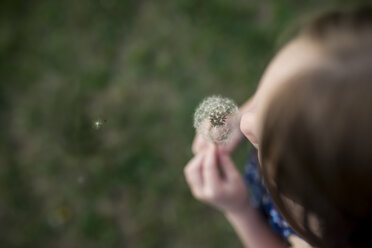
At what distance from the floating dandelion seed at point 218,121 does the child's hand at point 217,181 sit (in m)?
0.13

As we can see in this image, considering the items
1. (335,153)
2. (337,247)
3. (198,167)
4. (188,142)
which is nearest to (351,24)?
(335,153)

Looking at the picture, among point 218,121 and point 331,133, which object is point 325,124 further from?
point 218,121

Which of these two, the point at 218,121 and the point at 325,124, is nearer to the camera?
the point at 325,124

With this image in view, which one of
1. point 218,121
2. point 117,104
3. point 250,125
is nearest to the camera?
point 250,125

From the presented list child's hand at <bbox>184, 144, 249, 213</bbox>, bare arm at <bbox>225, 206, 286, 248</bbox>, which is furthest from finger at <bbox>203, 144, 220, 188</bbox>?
bare arm at <bbox>225, 206, 286, 248</bbox>

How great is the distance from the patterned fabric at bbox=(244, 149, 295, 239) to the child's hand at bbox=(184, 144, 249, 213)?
5cm

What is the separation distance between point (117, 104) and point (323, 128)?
143 cm

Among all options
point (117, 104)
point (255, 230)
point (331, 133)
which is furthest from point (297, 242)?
point (117, 104)

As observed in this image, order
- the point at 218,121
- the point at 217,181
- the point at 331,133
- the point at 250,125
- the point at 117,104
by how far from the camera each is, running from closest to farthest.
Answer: the point at 331,133
the point at 250,125
the point at 218,121
the point at 217,181
the point at 117,104

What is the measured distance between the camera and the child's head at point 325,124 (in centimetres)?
59

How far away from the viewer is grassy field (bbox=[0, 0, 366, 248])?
183 centimetres

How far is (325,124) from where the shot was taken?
0.61 metres

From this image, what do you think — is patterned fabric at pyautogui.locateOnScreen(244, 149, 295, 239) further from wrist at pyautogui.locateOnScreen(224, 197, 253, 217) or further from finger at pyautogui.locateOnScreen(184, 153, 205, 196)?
finger at pyautogui.locateOnScreen(184, 153, 205, 196)

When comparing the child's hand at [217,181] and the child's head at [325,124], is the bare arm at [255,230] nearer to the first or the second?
the child's hand at [217,181]
